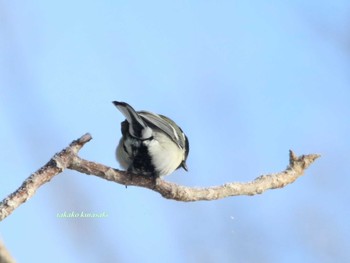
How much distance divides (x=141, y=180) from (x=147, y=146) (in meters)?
0.42

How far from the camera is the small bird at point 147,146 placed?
4.09m

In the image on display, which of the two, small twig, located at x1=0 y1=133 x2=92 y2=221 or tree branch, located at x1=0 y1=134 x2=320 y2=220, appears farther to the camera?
tree branch, located at x1=0 y1=134 x2=320 y2=220

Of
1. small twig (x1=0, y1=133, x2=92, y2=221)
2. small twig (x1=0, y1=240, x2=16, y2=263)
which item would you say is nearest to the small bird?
small twig (x1=0, y1=133, x2=92, y2=221)

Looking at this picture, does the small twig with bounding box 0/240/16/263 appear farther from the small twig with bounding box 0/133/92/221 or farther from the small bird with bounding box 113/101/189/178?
the small bird with bounding box 113/101/189/178

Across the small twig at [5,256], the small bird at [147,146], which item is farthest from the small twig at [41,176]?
the small twig at [5,256]

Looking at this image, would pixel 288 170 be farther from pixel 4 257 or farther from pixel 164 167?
pixel 4 257

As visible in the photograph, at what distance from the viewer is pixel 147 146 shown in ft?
13.6

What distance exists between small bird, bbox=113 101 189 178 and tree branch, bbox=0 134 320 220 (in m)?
0.25

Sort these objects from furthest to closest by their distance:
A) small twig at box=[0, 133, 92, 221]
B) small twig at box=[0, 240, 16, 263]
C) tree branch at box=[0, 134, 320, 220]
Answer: tree branch at box=[0, 134, 320, 220] < small twig at box=[0, 133, 92, 221] < small twig at box=[0, 240, 16, 263]

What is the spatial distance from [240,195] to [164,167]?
2.73 ft

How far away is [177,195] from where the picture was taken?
3.43 meters

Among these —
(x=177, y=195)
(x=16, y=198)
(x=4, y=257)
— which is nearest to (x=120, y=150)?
(x=177, y=195)

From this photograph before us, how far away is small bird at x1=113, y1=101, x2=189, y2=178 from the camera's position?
4.09 meters

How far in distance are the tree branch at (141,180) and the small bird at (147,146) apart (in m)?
0.25
